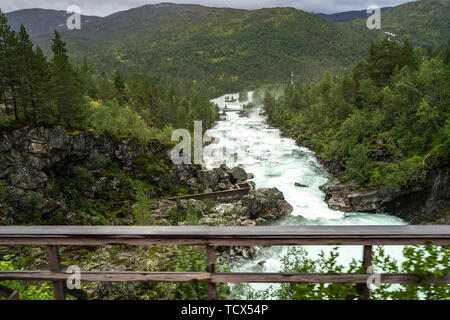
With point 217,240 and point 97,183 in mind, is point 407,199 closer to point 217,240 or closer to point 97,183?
point 217,240

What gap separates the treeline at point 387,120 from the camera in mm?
27922

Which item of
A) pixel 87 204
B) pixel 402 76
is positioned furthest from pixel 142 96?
pixel 402 76

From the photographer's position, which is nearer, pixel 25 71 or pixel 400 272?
pixel 400 272

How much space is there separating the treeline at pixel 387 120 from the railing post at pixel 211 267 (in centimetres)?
2849

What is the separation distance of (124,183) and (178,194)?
20.8 ft

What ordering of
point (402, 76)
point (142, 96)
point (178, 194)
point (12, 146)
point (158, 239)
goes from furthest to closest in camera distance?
point (142, 96)
point (402, 76)
point (178, 194)
point (12, 146)
point (158, 239)

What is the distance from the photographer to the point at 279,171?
39.2 m

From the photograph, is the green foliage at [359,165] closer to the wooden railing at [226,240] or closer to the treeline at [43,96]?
the treeline at [43,96]

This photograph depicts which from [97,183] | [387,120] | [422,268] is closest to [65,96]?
[97,183]

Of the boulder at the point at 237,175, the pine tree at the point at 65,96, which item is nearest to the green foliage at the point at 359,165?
the boulder at the point at 237,175

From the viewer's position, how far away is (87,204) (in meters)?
28.4

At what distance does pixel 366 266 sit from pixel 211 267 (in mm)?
1467

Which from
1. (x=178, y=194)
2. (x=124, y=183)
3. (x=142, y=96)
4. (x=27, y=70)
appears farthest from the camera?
(x=142, y=96)
